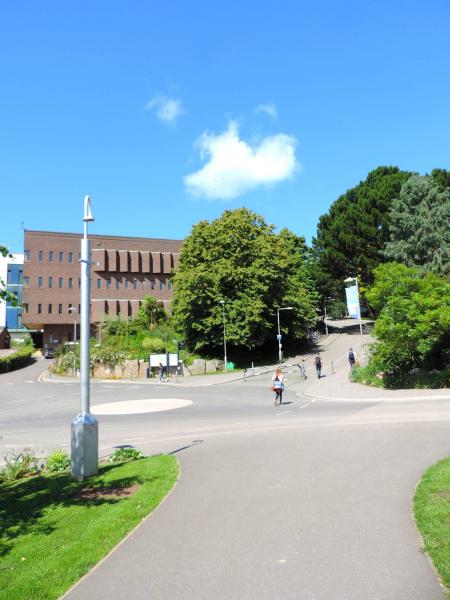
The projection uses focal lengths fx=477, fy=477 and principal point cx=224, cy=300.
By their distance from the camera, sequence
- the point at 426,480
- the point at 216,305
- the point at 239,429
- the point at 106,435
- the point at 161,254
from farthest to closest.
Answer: the point at 161,254 → the point at 216,305 → the point at 106,435 → the point at 239,429 → the point at 426,480

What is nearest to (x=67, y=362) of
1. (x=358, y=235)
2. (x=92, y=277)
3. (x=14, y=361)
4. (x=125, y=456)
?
(x=14, y=361)

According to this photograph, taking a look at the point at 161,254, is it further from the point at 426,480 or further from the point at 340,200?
the point at 426,480

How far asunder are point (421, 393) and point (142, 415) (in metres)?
11.8

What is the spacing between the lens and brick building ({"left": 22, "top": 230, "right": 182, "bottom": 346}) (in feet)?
229

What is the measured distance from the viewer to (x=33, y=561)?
17.6 ft

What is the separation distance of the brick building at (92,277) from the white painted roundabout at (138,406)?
45.1 metres

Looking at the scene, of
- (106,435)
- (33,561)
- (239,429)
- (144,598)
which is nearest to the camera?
(144,598)

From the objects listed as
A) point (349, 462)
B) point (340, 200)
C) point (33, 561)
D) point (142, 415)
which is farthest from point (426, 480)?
point (340, 200)

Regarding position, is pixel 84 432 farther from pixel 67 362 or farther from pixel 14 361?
pixel 14 361

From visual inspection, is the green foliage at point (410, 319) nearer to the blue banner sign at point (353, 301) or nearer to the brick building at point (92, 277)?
the blue banner sign at point (353, 301)

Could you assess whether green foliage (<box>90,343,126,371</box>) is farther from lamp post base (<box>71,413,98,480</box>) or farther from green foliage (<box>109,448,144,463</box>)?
lamp post base (<box>71,413,98,480</box>)

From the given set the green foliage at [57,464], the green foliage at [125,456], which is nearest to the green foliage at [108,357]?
the green foliage at [57,464]

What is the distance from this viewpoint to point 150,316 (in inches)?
2264

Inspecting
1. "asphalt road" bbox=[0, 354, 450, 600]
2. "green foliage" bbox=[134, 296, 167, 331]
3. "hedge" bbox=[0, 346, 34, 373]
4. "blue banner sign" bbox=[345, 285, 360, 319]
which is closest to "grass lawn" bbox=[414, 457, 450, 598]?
"asphalt road" bbox=[0, 354, 450, 600]
